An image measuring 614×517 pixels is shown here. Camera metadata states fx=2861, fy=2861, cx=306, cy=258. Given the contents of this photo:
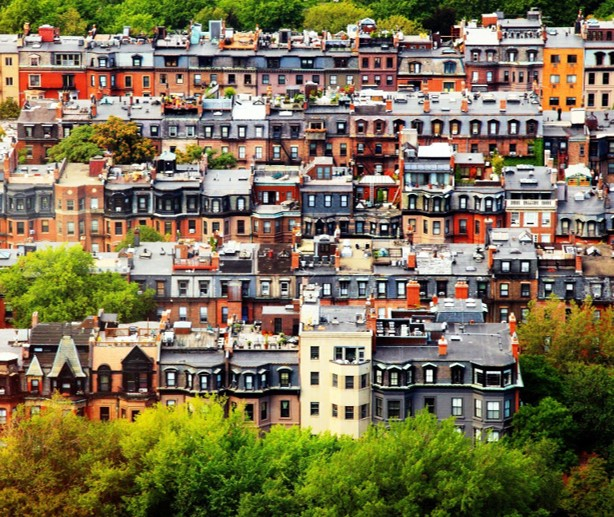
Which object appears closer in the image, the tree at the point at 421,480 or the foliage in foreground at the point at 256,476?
the tree at the point at 421,480

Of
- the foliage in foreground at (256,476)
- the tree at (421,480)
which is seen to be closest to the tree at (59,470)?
the foliage in foreground at (256,476)

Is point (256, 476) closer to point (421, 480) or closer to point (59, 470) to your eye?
point (421, 480)

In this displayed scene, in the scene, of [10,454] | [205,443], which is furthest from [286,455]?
[10,454]

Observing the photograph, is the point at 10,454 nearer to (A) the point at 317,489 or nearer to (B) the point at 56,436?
(B) the point at 56,436

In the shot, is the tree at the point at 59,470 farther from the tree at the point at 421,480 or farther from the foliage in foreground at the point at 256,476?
the tree at the point at 421,480

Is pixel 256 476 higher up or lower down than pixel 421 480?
lower down

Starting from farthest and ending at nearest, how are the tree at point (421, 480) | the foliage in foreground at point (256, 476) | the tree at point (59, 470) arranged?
the tree at point (59, 470) → the foliage in foreground at point (256, 476) → the tree at point (421, 480)

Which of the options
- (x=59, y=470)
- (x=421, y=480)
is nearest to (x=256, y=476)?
(x=421, y=480)

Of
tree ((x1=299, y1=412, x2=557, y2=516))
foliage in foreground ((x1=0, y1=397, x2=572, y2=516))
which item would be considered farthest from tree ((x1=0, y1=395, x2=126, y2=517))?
tree ((x1=299, y1=412, x2=557, y2=516))
